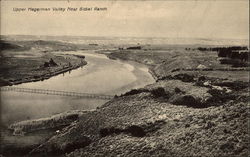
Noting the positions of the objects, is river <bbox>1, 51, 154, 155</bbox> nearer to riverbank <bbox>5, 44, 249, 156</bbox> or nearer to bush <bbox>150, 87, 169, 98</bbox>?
riverbank <bbox>5, 44, 249, 156</bbox>

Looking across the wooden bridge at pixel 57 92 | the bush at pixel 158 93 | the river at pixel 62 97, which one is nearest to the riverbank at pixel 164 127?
the bush at pixel 158 93

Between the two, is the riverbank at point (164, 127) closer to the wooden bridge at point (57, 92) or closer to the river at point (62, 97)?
the river at point (62, 97)

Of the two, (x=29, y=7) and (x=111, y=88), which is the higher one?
(x=29, y=7)

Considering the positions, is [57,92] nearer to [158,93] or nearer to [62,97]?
[62,97]

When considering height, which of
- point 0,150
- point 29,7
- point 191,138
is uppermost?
point 29,7

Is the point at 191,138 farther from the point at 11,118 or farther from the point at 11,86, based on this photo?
the point at 11,86

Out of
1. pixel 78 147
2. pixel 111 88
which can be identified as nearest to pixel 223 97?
pixel 78 147

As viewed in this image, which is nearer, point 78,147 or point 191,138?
point 191,138

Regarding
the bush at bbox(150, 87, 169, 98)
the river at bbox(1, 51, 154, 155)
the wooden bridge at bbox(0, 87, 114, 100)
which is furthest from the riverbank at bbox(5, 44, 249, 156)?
the wooden bridge at bbox(0, 87, 114, 100)
